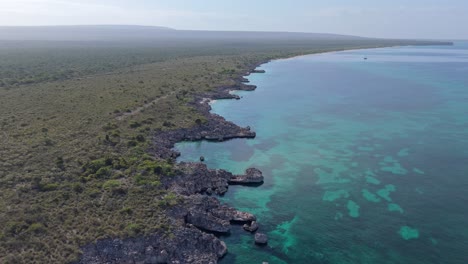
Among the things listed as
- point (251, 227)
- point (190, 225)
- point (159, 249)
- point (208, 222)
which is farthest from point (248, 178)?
point (159, 249)

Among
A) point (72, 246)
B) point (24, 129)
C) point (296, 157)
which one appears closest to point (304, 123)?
point (296, 157)

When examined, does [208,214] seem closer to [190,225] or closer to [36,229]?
[190,225]

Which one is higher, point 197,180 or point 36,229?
point 36,229

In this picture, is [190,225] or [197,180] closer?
[190,225]

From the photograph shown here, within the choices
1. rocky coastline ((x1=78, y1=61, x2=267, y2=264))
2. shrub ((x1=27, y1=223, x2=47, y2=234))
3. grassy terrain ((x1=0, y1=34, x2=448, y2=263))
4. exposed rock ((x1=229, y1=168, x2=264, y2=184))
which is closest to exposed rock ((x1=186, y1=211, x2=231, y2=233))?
rocky coastline ((x1=78, y1=61, x2=267, y2=264))

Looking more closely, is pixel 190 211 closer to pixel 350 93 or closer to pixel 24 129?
pixel 24 129

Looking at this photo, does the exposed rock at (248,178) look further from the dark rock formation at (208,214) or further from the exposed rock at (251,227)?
the exposed rock at (251,227)

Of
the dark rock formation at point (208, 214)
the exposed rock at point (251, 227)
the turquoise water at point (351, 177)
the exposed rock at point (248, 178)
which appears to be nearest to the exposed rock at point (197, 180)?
the exposed rock at point (248, 178)
